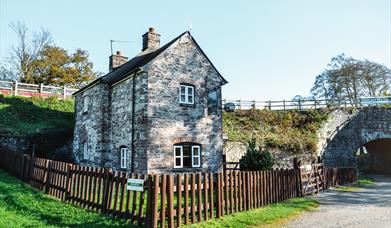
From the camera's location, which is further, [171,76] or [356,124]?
[356,124]

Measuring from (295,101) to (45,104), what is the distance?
2482cm

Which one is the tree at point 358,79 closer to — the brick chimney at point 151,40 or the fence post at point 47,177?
the brick chimney at point 151,40

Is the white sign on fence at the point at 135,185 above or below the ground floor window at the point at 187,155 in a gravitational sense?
below

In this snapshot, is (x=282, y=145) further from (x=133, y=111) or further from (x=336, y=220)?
(x=336, y=220)

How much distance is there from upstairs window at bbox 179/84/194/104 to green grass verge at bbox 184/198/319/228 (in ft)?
24.4

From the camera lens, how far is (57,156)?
72.3 ft

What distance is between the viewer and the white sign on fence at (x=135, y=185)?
25.3ft

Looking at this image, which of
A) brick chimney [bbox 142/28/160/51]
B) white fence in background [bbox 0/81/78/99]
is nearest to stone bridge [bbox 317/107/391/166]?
brick chimney [bbox 142/28/160/51]

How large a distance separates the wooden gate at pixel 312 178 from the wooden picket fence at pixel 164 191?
6.6 inches

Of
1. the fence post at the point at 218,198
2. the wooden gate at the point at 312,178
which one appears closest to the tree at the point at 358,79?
the wooden gate at the point at 312,178

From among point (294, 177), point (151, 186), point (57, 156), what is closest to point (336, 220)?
point (294, 177)

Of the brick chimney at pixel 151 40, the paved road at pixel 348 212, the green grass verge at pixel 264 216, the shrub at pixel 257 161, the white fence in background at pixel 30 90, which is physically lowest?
the paved road at pixel 348 212

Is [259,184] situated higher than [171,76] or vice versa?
[171,76]

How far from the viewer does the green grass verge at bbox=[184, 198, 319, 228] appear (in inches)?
324
